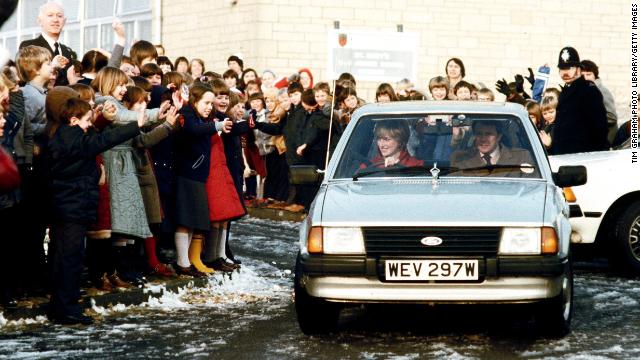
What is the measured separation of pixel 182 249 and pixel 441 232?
13.1ft

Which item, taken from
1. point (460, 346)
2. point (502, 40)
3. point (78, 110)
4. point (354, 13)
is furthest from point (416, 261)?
point (502, 40)

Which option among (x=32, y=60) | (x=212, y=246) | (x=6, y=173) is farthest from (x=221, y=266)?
(x=6, y=173)

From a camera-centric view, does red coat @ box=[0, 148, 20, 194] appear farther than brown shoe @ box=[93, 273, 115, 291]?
No

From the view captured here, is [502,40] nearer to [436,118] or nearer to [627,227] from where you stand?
[627,227]

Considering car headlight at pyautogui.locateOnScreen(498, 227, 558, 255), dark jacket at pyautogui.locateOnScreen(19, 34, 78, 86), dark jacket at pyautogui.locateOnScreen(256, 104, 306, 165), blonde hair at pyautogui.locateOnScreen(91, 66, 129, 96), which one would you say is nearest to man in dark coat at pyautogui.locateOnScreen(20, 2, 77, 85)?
dark jacket at pyautogui.locateOnScreen(19, 34, 78, 86)

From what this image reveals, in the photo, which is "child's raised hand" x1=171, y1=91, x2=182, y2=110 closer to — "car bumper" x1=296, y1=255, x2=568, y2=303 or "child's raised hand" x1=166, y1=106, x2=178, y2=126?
"child's raised hand" x1=166, y1=106, x2=178, y2=126

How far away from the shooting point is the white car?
39.0 ft

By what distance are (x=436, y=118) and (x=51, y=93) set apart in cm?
279

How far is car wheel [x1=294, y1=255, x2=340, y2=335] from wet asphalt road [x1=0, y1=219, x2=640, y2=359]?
0.26 feet

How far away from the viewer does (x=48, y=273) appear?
29.7ft

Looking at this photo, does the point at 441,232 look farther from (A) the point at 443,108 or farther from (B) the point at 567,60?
(B) the point at 567,60

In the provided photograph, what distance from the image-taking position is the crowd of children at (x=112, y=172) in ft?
29.0

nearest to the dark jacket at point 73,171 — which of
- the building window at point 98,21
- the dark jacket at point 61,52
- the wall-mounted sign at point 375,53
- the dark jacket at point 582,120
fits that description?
the dark jacket at point 61,52

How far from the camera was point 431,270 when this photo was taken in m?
7.63
